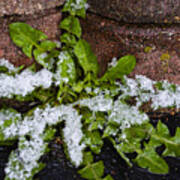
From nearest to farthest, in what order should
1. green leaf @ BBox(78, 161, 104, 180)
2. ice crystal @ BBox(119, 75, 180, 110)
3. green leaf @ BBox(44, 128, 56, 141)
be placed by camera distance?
green leaf @ BBox(78, 161, 104, 180) → green leaf @ BBox(44, 128, 56, 141) → ice crystal @ BBox(119, 75, 180, 110)

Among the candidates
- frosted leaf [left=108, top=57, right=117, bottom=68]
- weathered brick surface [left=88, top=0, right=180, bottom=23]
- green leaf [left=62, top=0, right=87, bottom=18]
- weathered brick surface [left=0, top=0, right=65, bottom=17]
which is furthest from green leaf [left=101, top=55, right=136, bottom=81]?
weathered brick surface [left=0, top=0, right=65, bottom=17]

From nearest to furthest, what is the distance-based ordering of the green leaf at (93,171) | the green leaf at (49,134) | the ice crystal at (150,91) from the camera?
the green leaf at (93,171)
the green leaf at (49,134)
the ice crystal at (150,91)

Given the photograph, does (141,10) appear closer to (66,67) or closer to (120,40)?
(120,40)

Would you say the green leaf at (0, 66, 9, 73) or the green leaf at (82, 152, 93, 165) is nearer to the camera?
the green leaf at (82, 152, 93, 165)

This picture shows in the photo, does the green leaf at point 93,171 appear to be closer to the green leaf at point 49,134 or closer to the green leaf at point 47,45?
the green leaf at point 49,134

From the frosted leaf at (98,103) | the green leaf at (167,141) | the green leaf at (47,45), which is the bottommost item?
the green leaf at (167,141)

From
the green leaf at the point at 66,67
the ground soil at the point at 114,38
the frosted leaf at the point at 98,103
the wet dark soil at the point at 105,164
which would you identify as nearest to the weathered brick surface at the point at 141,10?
the ground soil at the point at 114,38

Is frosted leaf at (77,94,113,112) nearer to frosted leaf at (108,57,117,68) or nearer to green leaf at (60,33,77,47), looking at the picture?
frosted leaf at (108,57,117,68)
